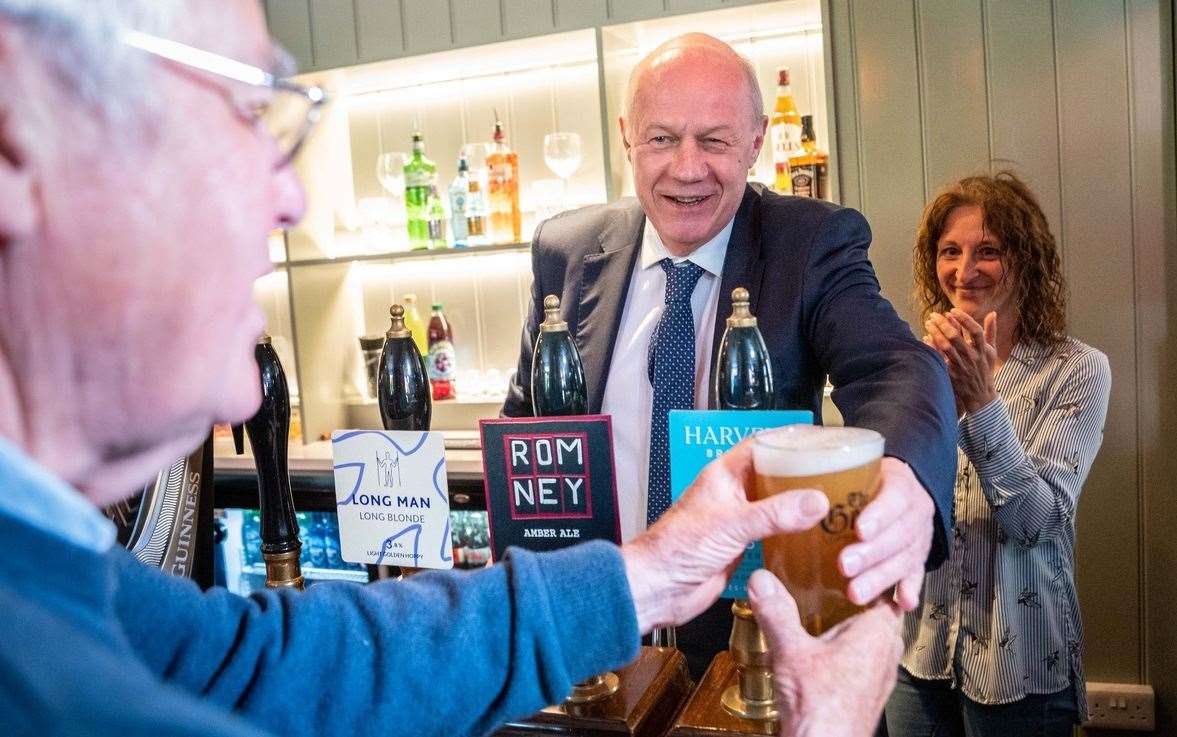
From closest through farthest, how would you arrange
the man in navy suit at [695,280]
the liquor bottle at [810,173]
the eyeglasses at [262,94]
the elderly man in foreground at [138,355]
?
1. the elderly man in foreground at [138,355]
2. the eyeglasses at [262,94]
3. the man in navy suit at [695,280]
4. the liquor bottle at [810,173]

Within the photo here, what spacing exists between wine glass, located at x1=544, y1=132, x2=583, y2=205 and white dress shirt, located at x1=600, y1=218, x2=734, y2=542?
155 cm

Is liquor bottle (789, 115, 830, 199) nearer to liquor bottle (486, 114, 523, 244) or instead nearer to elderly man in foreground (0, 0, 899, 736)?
liquor bottle (486, 114, 523, 244)

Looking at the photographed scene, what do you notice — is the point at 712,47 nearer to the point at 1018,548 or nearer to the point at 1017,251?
the point at 1017,251

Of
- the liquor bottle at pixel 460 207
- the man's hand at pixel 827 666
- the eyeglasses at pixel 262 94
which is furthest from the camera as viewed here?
the liquor bottle at pixel 460 207

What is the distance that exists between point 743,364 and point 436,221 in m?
2.55

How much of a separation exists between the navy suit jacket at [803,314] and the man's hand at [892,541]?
4 centimetres

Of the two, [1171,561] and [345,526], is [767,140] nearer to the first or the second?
[1171,561]

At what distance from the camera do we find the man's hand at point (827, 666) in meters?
0.82

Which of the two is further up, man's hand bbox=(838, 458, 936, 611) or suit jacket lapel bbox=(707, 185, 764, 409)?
suit jacket lapel bbox=(707, 185, 764, 409)

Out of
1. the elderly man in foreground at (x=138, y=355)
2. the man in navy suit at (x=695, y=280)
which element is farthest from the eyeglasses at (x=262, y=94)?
the man in navy suit at (x=695, y=280)

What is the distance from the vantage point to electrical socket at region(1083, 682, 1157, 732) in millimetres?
2777

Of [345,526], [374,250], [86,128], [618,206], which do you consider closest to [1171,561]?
[618,206]

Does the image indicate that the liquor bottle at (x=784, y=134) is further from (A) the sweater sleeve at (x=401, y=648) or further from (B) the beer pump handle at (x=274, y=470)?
(A) the sweater sleeve at (x=401, y=648)

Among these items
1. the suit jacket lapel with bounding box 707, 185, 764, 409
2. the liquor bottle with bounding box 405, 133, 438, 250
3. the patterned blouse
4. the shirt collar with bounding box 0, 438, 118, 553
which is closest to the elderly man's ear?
the shirt collar with bounding box 0, 438, 118, 553
